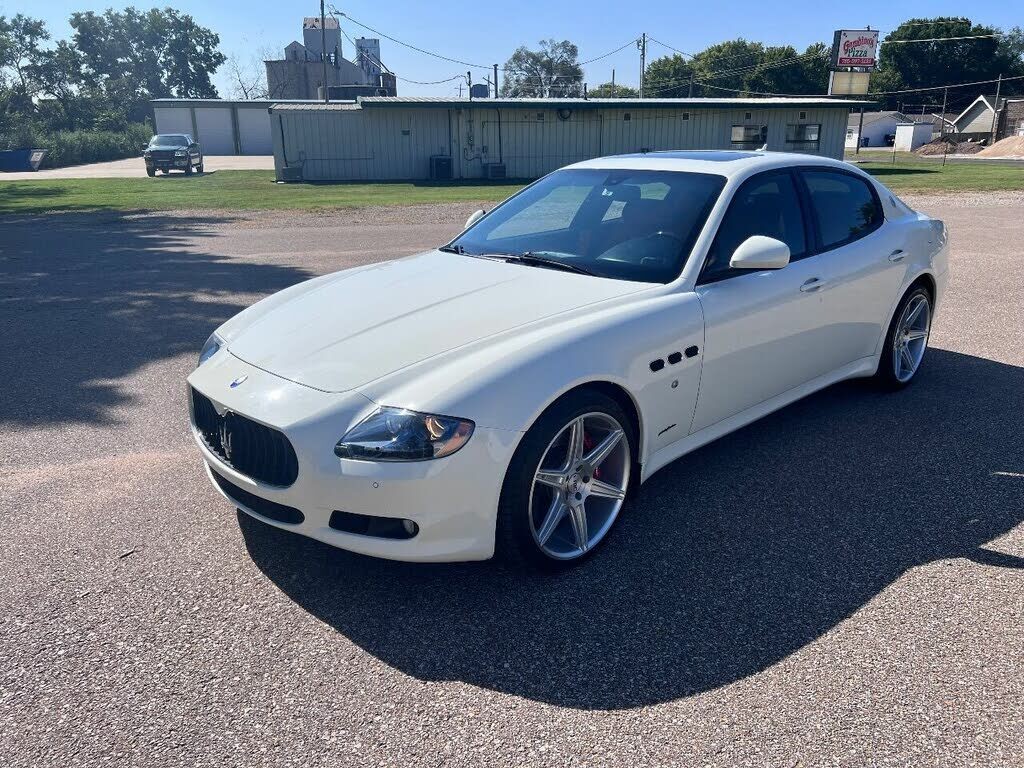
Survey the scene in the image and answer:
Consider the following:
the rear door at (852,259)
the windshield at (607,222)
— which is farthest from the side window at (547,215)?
the rear door at (852,259)

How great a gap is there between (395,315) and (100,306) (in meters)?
6.00

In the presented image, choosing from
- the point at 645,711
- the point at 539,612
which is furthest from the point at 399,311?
the point at 645,711

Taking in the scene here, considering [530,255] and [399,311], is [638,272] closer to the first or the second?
[530,255]

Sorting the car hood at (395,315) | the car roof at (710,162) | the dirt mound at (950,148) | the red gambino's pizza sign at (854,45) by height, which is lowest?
the dirt mound at (950,148)

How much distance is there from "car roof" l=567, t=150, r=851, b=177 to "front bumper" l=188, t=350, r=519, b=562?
2257 millimetres

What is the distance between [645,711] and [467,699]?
57cm

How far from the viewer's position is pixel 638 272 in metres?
3.92

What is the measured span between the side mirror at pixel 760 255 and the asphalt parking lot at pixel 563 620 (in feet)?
3.76

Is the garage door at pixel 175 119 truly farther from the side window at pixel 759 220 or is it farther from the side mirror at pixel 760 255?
the side mirror at pixel 760 255

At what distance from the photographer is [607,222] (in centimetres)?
434

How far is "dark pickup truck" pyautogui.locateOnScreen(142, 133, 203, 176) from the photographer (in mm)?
33750

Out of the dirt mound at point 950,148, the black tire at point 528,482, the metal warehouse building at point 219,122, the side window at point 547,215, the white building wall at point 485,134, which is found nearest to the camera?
the black tire at point 528,482

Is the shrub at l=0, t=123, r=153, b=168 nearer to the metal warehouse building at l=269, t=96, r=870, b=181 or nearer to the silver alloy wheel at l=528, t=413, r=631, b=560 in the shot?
the metal warehouse building at l=269, t=96, r=870, b=181

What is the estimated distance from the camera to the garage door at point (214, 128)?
5975 cm
